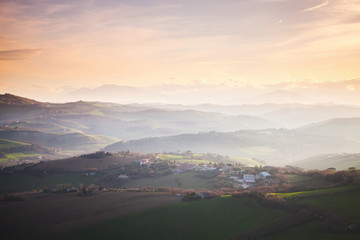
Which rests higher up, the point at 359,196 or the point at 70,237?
the point at 359,196

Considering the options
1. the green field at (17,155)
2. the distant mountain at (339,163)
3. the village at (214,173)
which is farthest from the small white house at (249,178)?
the green field at (17,155)

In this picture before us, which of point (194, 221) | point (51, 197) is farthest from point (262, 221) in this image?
point (51, 197)

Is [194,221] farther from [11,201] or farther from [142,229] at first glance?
[11,201]

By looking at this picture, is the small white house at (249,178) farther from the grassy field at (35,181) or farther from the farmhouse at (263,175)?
the grassy field at (35,181)

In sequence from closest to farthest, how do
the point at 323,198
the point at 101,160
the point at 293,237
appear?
the point at 293,237 < the point at 323,198 < the point at 101,160

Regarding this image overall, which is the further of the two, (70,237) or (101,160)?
(101,160)

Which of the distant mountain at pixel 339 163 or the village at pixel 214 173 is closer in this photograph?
the village at pixel 214 173

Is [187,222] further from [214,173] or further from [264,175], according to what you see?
[214,173]
